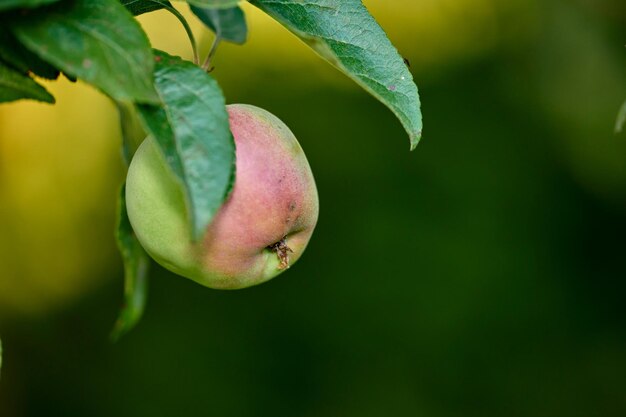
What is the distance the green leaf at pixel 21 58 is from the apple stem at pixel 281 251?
0.30 m

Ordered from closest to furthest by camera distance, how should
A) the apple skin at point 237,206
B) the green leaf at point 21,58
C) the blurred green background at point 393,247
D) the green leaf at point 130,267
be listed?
the green leaf at point 21,58 < the apple skin at point 237,206 < the green leaf at point 130,267 < the blurred green background at point 393,247

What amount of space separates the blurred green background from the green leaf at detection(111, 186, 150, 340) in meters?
2.13

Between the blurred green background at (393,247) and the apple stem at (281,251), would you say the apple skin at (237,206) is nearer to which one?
the apple stem at (281,251)

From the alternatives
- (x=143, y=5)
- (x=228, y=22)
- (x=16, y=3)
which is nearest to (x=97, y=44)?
(x=16, y=3)

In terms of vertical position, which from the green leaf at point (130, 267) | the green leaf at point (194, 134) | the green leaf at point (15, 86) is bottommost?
the green leaf at point (130, 267)

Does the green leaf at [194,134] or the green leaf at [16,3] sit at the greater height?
the green leaf at [16,3]

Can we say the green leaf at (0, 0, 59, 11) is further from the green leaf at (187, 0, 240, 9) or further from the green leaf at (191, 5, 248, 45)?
the green leaf at (191, 5, 248, 45)

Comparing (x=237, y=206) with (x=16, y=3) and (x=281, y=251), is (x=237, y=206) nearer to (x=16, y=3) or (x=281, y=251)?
(x=281, y=251)

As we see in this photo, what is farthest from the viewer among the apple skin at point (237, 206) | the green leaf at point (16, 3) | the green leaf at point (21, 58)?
the apple skin at point (237, 206)

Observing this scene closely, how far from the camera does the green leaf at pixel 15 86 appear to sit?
0.75m

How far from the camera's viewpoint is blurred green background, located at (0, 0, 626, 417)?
10.4ft

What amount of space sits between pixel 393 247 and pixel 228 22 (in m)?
2.27

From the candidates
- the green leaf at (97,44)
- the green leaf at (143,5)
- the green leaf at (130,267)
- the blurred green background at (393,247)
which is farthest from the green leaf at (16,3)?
the blurred green background at (393,247)

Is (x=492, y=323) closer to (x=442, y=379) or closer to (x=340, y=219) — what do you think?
(x=442, y=379)
